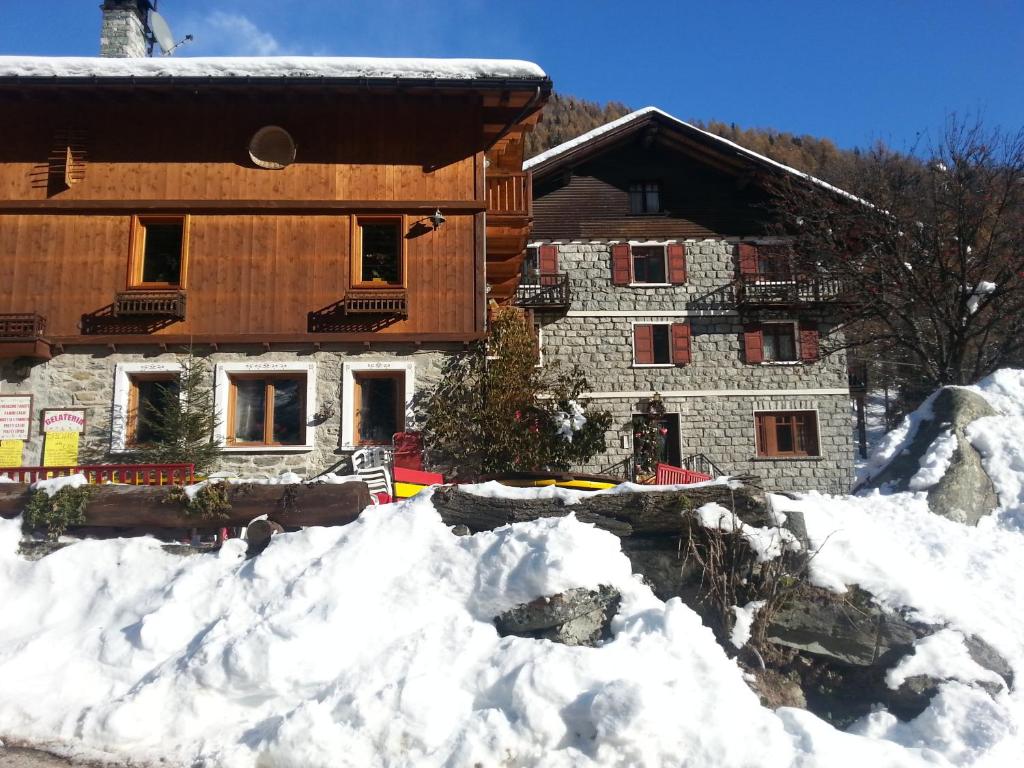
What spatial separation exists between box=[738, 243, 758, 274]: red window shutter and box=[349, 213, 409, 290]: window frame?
13542 millimetres

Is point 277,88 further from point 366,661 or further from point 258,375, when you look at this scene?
point 366,661

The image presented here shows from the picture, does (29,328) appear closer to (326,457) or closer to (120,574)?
(326,457)

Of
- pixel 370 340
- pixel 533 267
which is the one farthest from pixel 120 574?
pixel 533 267

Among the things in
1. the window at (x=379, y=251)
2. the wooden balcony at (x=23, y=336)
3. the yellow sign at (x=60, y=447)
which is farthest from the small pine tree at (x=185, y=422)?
the window at (x=379, y=251)

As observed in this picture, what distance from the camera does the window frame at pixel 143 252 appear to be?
12.4 meters

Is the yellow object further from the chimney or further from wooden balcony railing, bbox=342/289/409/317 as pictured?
the chimney

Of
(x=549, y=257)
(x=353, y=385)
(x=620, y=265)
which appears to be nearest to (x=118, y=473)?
(x=353, y=385)

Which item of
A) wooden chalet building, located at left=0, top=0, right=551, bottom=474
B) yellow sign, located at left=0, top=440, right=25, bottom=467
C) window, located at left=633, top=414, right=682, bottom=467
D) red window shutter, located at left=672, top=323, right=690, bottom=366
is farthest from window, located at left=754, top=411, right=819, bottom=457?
yellow sign, located at left=0, top=440, right=25, bottom=467

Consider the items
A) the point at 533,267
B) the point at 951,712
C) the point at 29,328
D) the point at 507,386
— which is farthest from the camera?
the point at 533,267

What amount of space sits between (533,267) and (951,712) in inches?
739

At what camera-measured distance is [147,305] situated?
39.7 ft

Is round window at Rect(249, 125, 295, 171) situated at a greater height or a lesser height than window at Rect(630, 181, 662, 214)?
lesser

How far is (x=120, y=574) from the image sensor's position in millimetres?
6875

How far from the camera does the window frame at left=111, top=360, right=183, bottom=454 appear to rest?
1198cm
